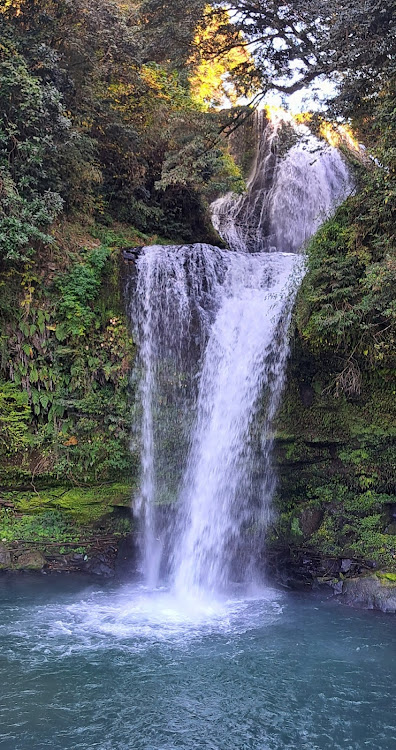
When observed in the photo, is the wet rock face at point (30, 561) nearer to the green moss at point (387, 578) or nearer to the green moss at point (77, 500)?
the green moss at point (77, 500)

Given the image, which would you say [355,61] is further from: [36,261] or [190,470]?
[190,470]

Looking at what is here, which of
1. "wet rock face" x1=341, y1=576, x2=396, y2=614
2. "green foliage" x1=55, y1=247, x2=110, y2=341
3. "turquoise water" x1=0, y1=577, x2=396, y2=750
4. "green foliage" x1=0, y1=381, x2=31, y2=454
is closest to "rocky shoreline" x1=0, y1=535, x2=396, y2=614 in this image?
"wet rock face" x1=341, y1=576, x2=396, y2=614

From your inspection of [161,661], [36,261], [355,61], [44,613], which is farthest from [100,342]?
[355,61]

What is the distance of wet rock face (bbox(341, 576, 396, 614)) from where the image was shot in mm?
7945

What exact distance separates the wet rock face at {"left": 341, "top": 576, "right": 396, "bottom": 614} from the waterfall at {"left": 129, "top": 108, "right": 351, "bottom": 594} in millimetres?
1589

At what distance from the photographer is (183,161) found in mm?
11977

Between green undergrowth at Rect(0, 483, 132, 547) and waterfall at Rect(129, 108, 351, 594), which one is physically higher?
waterfall at Rect(129, 108, 351, 594)

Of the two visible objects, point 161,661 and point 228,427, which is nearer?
point 161,661

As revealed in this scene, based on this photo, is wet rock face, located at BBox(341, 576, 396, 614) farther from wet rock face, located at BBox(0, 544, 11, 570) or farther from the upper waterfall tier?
the upper waterfall tier

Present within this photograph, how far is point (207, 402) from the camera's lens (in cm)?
960

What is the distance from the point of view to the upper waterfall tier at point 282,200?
15.8 metres

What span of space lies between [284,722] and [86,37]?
11.9 metres

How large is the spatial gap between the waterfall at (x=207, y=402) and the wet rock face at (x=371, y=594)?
1589 mm

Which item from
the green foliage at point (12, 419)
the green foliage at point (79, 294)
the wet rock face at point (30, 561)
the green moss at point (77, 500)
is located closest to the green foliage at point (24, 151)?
the green foliage at point (79, 294)
